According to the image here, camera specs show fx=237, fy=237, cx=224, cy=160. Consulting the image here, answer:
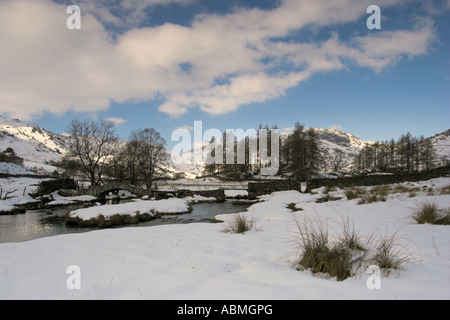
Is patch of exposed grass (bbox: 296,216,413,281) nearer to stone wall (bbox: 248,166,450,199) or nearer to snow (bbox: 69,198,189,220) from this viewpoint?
snow (bbox: 69,198,189,220)

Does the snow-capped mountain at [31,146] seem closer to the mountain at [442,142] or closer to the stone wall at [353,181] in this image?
the stone wall at [353,181]

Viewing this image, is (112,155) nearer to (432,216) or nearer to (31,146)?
(432,216)

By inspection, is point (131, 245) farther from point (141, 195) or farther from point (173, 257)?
point (141, 195)

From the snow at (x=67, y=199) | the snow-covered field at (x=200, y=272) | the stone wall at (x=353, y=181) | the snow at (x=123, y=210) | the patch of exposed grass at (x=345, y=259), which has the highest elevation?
the patch of exposed grass at (x=345, y=259)

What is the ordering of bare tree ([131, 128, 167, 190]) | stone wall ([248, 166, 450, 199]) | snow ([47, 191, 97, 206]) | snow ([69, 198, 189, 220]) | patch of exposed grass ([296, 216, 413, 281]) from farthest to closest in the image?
bare tree ([131, 128, 167, 190]) < stone wall ([248, 166, 450, 199]) < snow ([47, 191, 97, 206]) < snow ([69, 198, 189, 220]) < patch of exposed grass ([296, 216, 413, 281])

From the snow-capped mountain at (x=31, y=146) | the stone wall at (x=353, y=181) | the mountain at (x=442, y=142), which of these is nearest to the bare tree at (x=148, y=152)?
the stone wall at (x=353, y=181)

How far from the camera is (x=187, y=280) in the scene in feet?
10.2

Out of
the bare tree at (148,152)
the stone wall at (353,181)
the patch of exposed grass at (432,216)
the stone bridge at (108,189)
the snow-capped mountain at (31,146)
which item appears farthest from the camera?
the snow-capped mountain at (31,146)

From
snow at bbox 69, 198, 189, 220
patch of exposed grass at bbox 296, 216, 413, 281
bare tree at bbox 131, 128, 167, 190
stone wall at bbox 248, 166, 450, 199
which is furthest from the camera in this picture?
bare tree at bbox 131, 128, 167, 190

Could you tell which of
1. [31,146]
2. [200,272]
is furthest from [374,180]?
[31,146]

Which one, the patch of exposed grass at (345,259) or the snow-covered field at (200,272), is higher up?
the patch of exposed grass at (345,259)

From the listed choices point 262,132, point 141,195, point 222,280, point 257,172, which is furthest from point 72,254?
point 262,132

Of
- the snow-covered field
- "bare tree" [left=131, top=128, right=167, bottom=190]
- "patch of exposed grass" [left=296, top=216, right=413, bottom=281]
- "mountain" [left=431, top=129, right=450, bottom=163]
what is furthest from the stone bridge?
"mountain" [left=431, top=129, right=450, bottom=163]

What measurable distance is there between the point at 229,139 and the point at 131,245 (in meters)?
70.9
